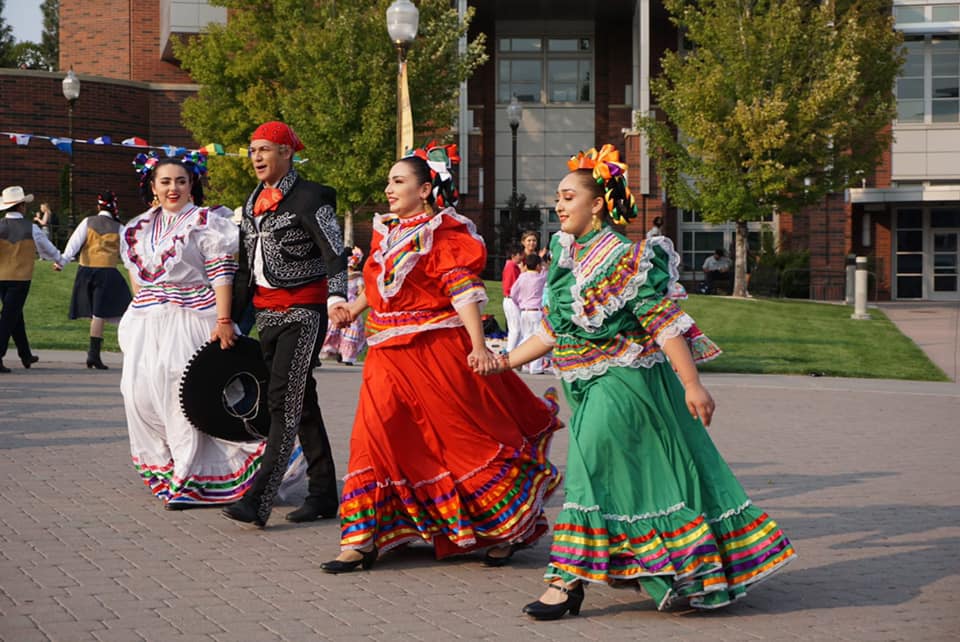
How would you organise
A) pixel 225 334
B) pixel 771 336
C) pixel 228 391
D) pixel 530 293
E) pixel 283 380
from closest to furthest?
1. pixel 283 380
2. pixel 225 334
3. pixel 228 391
4. pixel 530 293
5. pixel 771 336

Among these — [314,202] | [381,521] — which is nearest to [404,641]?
[381,521]

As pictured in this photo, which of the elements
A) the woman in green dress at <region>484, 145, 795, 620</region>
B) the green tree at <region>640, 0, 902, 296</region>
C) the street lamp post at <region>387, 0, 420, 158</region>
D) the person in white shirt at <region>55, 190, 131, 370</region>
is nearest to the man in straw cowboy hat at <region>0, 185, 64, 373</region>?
the person in white shirt at <region>55, 190, 131, 370</region>

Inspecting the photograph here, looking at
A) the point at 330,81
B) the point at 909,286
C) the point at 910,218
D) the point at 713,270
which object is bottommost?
the point at 909,286

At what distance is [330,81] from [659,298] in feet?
89.5

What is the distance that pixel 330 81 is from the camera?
105 ft

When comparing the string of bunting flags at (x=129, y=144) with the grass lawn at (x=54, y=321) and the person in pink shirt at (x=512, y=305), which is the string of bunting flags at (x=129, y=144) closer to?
the grass lawn at (x=54, y=321)

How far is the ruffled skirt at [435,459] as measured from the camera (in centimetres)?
645

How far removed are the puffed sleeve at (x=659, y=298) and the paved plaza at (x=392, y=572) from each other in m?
1.22

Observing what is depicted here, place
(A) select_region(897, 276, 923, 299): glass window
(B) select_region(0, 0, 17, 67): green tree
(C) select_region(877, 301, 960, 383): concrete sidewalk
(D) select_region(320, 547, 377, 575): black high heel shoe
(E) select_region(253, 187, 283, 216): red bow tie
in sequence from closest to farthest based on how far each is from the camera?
(D) select_region(320, 547, 377, 575): black high heel shoe < (E) select_region(253, 187, 283, 216): red bow tie < (C) select_region(877, 301, 960, 383): concrete sidewalk < (A) select_region(897, 276, 923, 299): glass window < (B) select_region(0, 0, 17, 67): green tree

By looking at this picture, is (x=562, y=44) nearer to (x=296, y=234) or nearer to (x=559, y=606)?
(x=296, y=234)

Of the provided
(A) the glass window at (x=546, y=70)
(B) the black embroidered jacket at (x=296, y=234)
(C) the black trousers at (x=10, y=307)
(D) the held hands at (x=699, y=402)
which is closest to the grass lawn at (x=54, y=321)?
(C) the black trousers at (x=10, y=307)

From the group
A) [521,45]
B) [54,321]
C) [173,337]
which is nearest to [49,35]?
[521,45]

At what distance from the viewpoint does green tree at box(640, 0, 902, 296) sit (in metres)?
33.4

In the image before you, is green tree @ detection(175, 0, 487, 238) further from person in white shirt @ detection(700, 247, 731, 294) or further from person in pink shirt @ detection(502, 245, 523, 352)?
person in pink shirt @ detection(502, 245, 523, 352)
